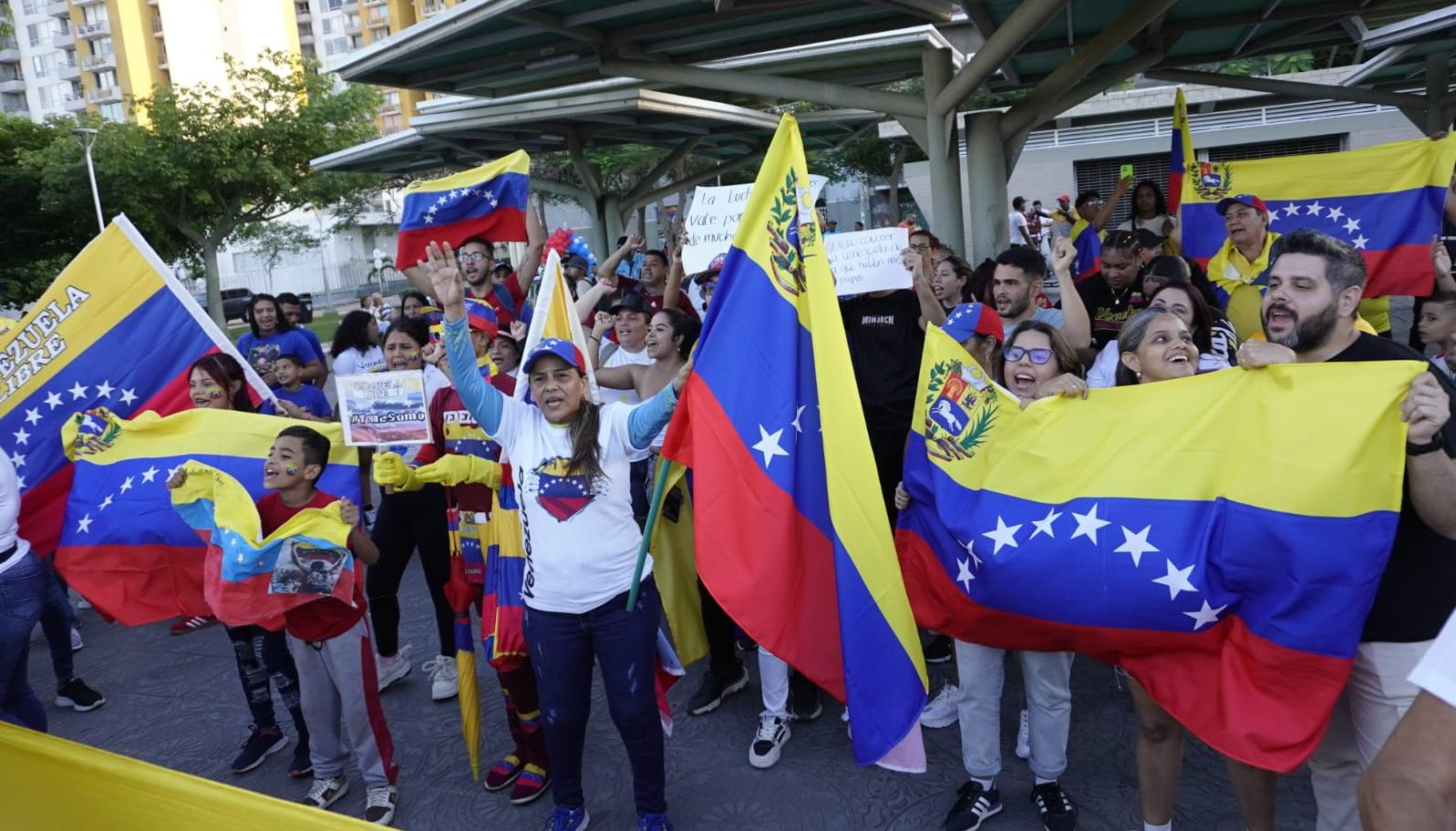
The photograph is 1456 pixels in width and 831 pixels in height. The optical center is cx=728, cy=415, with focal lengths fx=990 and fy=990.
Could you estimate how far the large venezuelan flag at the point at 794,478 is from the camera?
320 cm

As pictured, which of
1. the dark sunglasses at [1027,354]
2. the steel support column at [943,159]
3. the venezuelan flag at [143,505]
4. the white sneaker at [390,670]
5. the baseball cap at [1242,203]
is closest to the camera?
the dark sunglasses at [1027,354]

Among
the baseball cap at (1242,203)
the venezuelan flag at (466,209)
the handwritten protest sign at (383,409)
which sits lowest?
the handwritten protest sign at (383,409)

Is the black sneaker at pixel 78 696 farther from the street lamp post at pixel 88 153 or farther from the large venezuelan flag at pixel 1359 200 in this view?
the street lamp post at pixel 88 153

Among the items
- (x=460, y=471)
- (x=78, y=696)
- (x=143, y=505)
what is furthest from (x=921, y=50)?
(x=78, y=696)

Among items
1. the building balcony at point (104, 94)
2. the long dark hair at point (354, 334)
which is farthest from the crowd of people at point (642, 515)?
the building balcony at point (104, 94)

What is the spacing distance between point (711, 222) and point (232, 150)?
26674mm

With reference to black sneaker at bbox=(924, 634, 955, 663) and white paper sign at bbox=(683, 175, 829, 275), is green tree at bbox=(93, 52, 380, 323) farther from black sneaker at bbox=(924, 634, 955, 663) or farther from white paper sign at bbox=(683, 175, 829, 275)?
black sneaker at bbox=(924, 634, 955, 663)

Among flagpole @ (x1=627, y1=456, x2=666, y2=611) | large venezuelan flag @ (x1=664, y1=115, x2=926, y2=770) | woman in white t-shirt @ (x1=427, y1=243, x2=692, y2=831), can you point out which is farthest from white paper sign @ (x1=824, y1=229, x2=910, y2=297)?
flagpole @ (x1=627, y1=456, x2=666, y2=611)

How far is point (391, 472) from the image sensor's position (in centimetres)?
383

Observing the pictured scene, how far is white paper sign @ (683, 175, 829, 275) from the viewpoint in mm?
4988

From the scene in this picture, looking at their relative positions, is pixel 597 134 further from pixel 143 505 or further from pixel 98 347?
pixel 143 505

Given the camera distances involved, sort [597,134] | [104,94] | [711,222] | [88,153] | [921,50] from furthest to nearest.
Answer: [104,94], [88,153], [597,134], [921,50], [711,222]

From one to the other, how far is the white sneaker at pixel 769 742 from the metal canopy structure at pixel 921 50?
5.28 meters

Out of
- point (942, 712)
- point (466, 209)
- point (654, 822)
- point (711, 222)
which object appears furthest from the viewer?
point (466, 209)
